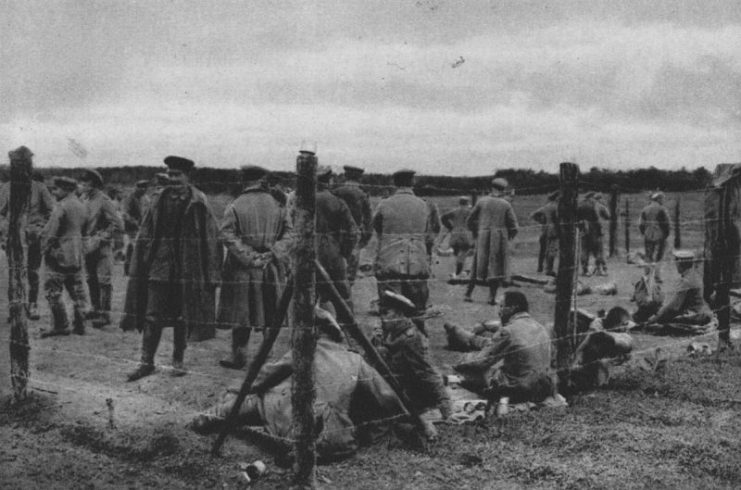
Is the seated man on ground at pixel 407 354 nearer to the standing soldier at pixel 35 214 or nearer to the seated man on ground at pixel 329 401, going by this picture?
the seated man on ground at pixel 329 401

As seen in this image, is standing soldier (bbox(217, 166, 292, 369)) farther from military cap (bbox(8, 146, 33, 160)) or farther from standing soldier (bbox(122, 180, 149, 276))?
standing soldier (bbox(122, 180, 149, 276))

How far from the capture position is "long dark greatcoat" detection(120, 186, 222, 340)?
714cm

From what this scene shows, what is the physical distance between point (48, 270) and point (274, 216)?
3.53 m

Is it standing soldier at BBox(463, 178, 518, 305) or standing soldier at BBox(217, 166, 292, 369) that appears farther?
standing soldier at BBox(463, 178, 518, 305)

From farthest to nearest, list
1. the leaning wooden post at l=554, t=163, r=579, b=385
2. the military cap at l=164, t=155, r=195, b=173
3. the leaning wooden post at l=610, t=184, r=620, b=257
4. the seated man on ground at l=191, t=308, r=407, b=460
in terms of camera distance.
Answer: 1. the leaning wooden post at l=610, t=184, r=620, b=257
2. the military cap at l=164, t=155, r=195, b=173
3. the leaning wooden post at l=554, t=163, r=579, b=385
4. the seated man on ground at l=191, t=308, r=407, b=460

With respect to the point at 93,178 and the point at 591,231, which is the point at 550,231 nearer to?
the point at 591,231

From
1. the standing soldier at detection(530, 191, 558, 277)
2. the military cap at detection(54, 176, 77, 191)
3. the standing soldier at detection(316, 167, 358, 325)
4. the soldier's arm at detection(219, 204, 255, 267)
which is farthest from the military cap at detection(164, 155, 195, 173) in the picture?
the standing soldier at detection(530, 191, 558, 277)

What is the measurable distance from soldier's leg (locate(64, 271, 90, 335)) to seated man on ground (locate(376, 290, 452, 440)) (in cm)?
509

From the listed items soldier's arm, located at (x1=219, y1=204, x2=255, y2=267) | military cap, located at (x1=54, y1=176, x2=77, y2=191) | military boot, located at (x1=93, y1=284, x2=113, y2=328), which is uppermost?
military cap, located at (x1=54, y1=176, x2=77, y2=191)

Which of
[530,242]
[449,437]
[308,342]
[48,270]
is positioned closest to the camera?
[308,342]

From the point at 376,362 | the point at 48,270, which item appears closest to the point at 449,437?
the point at 376,362

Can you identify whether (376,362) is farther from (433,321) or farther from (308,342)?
(433,321)

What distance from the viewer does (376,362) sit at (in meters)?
5.39

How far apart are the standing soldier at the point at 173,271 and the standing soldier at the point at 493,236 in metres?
6.13
